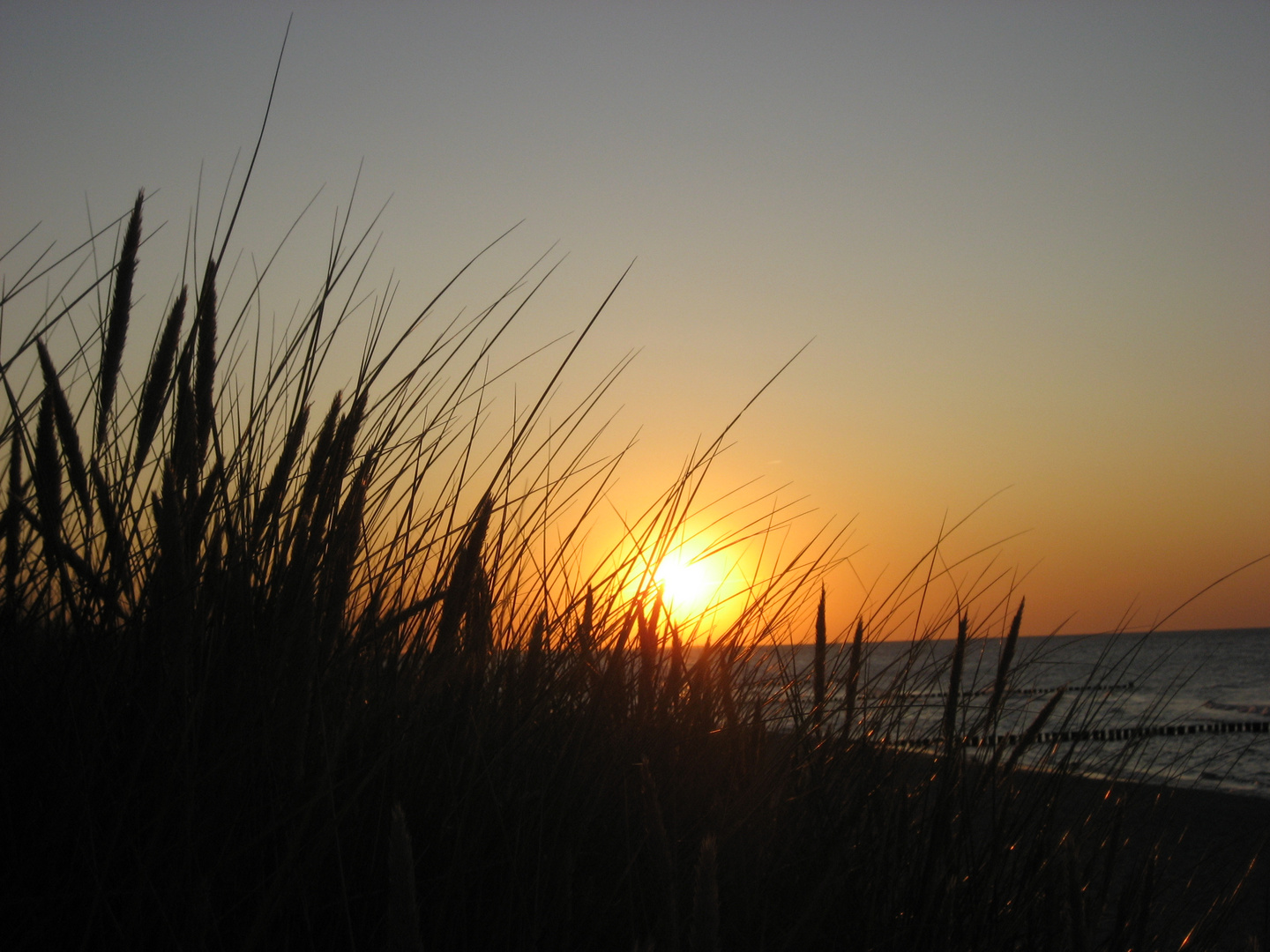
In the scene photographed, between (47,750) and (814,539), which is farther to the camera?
(814,539)

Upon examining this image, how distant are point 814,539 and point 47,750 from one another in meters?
1.68

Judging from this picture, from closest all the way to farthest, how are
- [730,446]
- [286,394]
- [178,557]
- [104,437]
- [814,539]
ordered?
[178,557]
[104,437]
[286,394]
[730,446]
[814,539]

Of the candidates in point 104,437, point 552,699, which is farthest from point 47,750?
point 552,699

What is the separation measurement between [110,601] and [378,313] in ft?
2.41

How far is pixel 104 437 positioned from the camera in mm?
1224

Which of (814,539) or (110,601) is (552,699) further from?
(814,539)

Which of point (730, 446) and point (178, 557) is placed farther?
point (730, 446)

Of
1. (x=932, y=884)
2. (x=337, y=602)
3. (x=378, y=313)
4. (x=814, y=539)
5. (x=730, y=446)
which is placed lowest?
(x=932, y=884)

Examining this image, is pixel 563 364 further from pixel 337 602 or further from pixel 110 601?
pixel 110 601

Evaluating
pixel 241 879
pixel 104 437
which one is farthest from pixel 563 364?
pixel 241 879

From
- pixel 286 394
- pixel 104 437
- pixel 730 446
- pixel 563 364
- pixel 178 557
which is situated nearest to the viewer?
pixel 178 557

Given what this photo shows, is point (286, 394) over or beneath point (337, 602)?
over

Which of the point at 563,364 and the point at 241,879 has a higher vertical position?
the point at 563,364

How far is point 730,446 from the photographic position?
1856 mm
